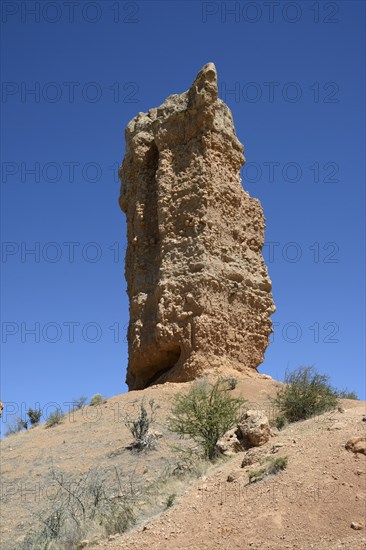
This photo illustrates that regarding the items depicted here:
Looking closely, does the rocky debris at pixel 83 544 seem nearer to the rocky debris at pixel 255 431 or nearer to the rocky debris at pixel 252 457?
the rocky debris at pixel 252 457

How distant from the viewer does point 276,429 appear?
462 inches

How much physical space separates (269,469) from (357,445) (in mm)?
1075

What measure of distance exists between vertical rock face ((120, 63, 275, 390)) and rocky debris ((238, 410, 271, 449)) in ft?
23.0

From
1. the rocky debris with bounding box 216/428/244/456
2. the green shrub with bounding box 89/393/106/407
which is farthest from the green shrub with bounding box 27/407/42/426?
the rocky debris with bounding box 216/428/244/456

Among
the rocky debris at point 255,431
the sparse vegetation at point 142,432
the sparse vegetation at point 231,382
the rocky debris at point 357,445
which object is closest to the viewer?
the rocky debris at point 357,445

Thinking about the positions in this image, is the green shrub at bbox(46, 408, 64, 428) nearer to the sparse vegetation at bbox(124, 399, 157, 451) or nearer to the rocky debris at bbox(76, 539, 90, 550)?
the sparse vegetation at bbox(124, 399, 157, 451)

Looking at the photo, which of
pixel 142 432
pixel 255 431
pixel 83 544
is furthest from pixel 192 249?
pixel 83 544

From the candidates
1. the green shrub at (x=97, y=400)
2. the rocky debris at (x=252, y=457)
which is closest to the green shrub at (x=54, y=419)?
the green shrub at (x=97, y=400)

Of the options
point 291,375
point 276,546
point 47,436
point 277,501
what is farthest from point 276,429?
point 47,436

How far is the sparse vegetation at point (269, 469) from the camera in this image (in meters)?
7.78

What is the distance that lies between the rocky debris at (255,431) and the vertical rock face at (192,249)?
7.00 metres

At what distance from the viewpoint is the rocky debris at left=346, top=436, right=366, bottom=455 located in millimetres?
7426

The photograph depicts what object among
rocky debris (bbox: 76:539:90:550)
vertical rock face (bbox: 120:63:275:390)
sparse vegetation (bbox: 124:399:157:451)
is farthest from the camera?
vertical rock face (bbox: 120:63:275:390)

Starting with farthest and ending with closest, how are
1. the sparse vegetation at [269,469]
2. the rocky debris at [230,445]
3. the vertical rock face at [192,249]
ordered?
the vertical rock face at [192,249], the rocky debris at [230,445], the sparse vegetation at [269,469]
